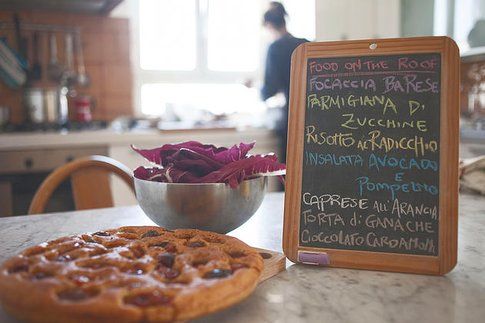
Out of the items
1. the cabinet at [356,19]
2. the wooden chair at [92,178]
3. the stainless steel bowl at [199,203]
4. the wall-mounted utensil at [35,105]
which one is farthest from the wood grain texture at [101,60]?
the stainless steel bowl at [199,203]

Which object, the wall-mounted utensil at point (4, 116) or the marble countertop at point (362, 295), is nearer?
the marble countertop at point (362, 295)

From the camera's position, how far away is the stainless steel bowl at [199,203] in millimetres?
823

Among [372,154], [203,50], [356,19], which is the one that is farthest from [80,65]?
[372,154]

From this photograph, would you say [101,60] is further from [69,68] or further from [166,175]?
[166,175]

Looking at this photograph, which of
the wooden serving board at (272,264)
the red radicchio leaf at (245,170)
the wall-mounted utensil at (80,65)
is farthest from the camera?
the wall-mounted utensil at (80,65)

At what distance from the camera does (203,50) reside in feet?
12.7

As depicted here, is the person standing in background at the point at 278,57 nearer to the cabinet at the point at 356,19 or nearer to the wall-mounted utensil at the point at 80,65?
the cabinet at the point at 356,19

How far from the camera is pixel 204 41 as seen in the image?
3840 millimetres

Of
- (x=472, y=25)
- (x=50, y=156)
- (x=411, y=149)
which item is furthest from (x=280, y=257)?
(x=472, y=25)

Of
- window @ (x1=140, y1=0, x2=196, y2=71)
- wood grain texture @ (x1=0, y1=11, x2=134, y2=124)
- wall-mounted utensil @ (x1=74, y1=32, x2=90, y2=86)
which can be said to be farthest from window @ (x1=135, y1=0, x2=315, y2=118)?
wall-mounted utensil @ (x1=74, y1=32, x2=90, y2=86)

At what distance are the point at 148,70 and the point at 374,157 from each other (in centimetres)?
314

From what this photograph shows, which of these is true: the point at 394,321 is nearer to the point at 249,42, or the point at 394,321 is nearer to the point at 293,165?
the point at 293,165

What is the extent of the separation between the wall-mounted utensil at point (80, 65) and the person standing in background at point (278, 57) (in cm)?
125

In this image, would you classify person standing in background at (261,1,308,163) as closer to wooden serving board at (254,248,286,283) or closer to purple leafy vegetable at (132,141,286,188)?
purple leafy vegetable at (132,141,286,188)
